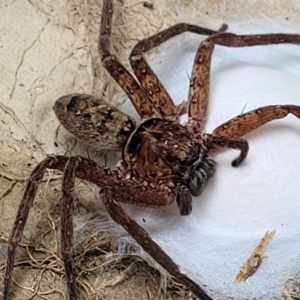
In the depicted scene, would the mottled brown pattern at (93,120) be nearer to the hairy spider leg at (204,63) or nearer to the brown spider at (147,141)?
the brown spider at (147,141)

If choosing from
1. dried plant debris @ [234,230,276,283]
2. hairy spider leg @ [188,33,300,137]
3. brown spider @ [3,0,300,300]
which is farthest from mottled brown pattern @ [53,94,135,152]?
dried plant debris @ [234,230,276,283]

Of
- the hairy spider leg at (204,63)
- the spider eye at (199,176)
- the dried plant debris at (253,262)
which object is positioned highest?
the hairy spider leg at (204,63)

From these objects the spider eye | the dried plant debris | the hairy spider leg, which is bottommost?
the dried plant debris

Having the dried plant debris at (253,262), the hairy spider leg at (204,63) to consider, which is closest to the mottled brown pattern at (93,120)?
the hairy spider leg at (204,63)

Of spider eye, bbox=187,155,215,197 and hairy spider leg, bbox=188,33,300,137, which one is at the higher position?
Result: hairy spider leg, bbox=188,33,300,137

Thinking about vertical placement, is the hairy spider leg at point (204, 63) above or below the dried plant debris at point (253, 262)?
above

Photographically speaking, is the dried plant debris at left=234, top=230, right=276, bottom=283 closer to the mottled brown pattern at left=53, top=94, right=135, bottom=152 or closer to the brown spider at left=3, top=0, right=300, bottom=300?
the brown spider at left=3, top=0, right=300, bottom=300

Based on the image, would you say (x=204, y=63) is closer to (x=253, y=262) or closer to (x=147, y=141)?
(x=147, y=141)
